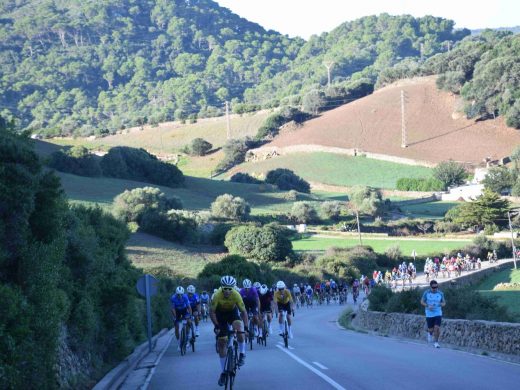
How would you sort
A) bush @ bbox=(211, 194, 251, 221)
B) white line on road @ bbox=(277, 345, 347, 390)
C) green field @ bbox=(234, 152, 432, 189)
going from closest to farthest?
white line on road @ bbox=(277, 345, 347, 390), bush @ bbox=(211, 194, 251, 221), green field @ bbox=(234, 152, 432, 189)

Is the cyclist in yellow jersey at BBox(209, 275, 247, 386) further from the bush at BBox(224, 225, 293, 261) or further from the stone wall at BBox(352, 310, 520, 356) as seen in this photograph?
the bush at BBox(224, 225, 293, 261)

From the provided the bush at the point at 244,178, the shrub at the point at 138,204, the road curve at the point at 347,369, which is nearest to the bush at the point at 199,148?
the bush at the point at 244,178

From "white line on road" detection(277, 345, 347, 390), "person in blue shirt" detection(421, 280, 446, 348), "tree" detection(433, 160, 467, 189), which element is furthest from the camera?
"tree" detection(433, 160, 467, 189)

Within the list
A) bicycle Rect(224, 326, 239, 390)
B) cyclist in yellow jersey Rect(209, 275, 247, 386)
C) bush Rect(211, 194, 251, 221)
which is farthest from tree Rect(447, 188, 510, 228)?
bicycle Rect(224, 326, 239, 390)

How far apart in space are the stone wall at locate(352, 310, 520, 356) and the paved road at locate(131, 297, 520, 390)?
0.49 meters

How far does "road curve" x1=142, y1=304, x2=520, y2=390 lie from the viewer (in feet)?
45.8

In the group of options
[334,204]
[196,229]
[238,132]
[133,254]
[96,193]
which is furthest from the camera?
[238,132]

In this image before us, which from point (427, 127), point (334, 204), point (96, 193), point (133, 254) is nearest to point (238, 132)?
point (427, 127)

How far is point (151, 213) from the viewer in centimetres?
7731

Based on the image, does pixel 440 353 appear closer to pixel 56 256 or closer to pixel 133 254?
pixel 56 256

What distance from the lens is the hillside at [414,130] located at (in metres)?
130

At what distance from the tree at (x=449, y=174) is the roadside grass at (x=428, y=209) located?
9.80 meters

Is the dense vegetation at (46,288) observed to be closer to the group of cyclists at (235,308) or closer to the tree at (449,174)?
the group of cyclists at (235,308)

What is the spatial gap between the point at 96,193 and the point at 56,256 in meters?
72.8
